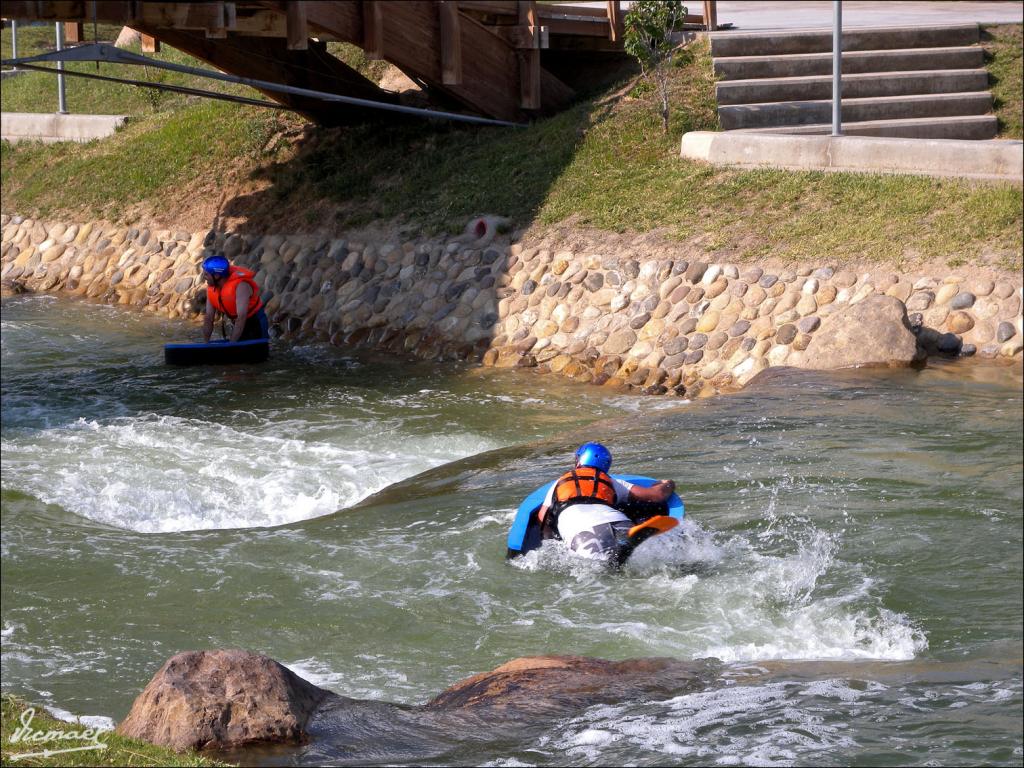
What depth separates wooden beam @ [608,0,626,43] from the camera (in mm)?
18828

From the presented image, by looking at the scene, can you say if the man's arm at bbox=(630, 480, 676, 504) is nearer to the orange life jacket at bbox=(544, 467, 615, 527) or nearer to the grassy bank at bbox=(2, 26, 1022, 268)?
the orange life jacket at bbox=(544, 467, 615, 527)

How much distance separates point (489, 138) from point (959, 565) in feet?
37.3

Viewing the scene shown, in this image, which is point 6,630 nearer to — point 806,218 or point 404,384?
point 404,384

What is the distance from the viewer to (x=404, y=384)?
→ 14.2 metres

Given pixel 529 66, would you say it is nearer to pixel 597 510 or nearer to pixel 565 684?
pixel 597 510

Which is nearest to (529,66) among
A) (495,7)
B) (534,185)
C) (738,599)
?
(495,7)

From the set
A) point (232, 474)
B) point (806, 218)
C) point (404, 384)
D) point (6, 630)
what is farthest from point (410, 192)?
point (6, 630)

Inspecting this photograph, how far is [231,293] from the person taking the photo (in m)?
15.5

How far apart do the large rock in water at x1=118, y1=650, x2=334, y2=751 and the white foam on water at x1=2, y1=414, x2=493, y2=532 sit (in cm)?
448

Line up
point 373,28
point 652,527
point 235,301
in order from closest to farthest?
point 652,527, point 235,301, point 373,28

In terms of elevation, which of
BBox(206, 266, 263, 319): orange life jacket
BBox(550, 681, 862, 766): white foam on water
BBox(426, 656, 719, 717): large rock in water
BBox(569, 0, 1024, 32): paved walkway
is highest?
BBox(569, 0, 1024, 32): paved walkway

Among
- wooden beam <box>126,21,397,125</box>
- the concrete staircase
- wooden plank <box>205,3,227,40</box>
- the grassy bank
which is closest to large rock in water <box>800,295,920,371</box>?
the grassy bank

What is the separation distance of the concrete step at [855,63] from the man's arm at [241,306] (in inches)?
275

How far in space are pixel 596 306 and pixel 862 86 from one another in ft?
18.5
